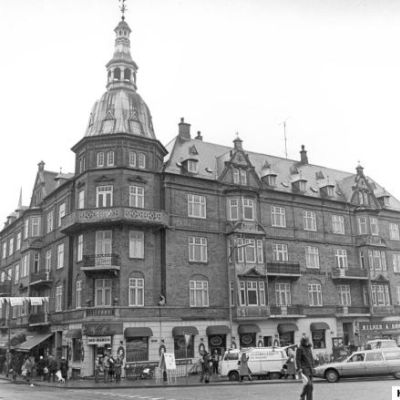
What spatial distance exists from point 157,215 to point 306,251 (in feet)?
51.7

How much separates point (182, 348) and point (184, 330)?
1.34m

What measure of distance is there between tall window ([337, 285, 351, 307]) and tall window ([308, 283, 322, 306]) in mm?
2415

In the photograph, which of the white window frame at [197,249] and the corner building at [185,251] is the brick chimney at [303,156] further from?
the white window frame at [197,249]

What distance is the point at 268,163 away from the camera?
162 ft

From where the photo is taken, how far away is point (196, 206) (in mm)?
42125

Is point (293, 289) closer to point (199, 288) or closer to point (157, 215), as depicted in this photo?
point (199, 288)

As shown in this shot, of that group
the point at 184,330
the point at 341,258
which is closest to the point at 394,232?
the point at 341,258

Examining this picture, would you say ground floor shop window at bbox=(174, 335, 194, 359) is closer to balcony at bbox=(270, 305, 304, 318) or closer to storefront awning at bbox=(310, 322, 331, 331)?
balcony at bbox=(270, 305, 304, 318)

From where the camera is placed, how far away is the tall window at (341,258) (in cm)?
4947

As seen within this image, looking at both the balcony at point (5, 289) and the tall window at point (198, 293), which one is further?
the balcony at point (5, 289)

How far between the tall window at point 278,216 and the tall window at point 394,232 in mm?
14004

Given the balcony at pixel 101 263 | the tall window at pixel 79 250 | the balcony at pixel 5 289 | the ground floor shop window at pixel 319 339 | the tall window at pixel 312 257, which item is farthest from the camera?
the balcony at pixel 5 289

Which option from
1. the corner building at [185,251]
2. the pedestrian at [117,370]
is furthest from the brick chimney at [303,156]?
the pedestrian at [117,370]

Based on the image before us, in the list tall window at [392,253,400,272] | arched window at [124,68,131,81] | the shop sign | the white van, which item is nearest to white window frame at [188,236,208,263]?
the shop sign
